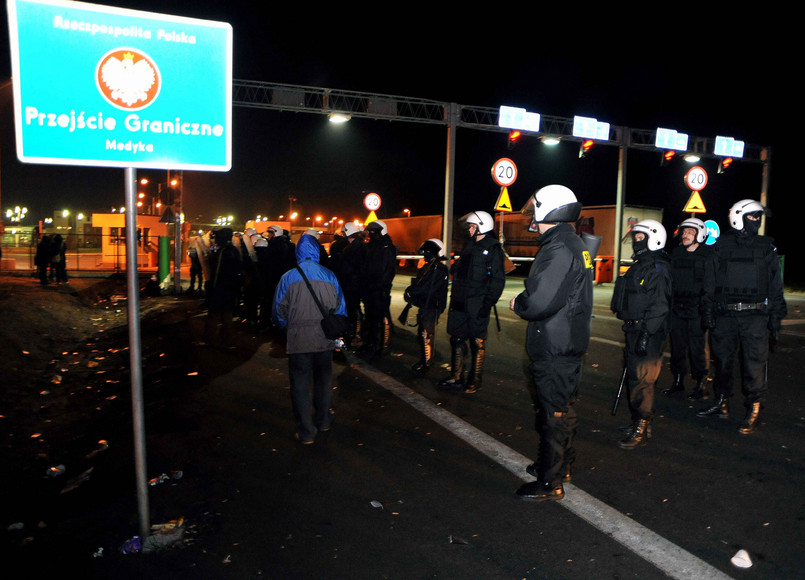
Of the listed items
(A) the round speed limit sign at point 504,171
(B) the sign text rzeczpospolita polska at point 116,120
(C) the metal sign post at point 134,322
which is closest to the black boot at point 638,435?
(C) the metal sign post at point 134,322

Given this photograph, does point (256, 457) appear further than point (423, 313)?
No

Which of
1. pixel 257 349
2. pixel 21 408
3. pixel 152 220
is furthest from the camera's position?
pixel 152 220

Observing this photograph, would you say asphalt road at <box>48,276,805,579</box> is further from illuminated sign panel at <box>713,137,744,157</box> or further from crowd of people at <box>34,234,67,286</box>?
illuminated sign panel at <box>713,137,744,157</box>

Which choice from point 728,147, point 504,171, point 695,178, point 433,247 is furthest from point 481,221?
point 728,147

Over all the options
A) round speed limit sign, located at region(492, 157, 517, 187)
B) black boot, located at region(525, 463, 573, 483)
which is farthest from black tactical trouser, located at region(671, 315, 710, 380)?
round speed limit sign, located at region(492, 157, 517, 187)

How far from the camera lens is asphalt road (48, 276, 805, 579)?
331 cm

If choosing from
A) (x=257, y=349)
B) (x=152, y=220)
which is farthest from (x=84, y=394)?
Result: (x=152, y=220)

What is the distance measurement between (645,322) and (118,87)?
172 inches

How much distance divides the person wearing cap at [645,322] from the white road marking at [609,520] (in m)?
1.09

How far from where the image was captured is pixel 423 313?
7.76m

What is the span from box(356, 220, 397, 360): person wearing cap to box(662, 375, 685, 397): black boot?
12.1ft

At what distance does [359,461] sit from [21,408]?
443 cm

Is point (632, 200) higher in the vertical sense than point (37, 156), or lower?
higher

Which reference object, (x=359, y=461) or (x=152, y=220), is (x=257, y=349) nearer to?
(x=359, y=461)
